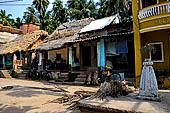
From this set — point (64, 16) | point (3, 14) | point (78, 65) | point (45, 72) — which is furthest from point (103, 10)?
point (3, 14)

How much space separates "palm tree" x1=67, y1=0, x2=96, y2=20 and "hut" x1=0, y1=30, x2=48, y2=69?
27.8 ft

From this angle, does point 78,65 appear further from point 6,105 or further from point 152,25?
point 6,105

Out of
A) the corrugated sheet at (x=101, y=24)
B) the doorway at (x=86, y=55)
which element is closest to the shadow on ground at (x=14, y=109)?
the corrugated sheet at (x=101, y=24)

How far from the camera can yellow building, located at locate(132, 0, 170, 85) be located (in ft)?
24.1

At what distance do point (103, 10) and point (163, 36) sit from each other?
16.5m

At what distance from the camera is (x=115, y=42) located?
10039 mm

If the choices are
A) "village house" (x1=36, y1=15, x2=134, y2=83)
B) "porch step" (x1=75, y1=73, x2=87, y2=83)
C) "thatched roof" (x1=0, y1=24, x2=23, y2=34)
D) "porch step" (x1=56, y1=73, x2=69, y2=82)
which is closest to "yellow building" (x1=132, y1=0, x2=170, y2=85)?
"village house" (x1=36, y1=15, x2=134, y2=83)

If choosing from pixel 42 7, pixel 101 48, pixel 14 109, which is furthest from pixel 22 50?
pixel 42 7

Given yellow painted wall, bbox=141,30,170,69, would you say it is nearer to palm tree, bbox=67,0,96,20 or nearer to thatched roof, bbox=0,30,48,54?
thatched roof, bbox=0,30,48,54

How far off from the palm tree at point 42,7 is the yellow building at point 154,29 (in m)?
23.3

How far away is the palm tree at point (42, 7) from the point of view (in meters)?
27.1

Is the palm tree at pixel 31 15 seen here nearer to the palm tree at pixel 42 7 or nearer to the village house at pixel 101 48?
the palm tree at pixel 42 7

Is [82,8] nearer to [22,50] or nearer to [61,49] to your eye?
[61,49]

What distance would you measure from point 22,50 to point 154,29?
15097 mm
